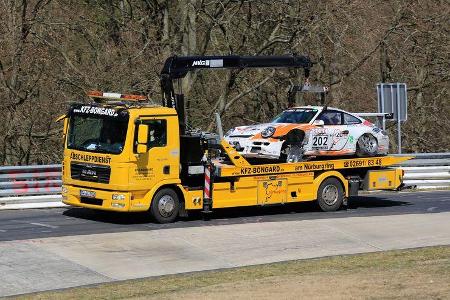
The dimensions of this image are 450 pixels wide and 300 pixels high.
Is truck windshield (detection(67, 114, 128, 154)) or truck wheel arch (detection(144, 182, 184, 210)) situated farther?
truck wheel arch (detection(144, 182, 184, 210))

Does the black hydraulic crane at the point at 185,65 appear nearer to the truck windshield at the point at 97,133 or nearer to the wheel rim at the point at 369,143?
the truck windshield at the point at 97,133

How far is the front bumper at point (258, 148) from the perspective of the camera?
71.2 feet

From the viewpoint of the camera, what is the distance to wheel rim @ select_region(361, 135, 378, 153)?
22984 millimetres

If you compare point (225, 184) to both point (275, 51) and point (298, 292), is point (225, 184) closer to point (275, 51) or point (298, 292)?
point (298, 292)

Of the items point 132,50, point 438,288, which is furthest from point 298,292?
point 132,50

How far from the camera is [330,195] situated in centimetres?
2272

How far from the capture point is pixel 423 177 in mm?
28000

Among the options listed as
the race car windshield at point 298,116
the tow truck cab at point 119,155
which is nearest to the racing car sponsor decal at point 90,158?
the tow truck cab at point 119,155

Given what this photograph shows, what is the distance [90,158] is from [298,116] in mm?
5305

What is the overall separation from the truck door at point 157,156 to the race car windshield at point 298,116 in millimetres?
3334

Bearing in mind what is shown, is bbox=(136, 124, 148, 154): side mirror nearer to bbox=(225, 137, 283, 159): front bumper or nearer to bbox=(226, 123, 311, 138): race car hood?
bbox=(225, 137, 283, 159): front bumper

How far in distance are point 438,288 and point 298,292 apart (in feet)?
6.29

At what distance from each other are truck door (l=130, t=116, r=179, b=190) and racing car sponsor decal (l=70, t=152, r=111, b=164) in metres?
0.57

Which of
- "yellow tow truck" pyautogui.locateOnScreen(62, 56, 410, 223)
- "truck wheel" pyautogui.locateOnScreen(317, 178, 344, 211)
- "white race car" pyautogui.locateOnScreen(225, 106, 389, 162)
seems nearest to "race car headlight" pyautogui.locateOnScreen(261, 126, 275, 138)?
"white race car" pyautogui.locateOnScreen(225, 106, 389, 162)
